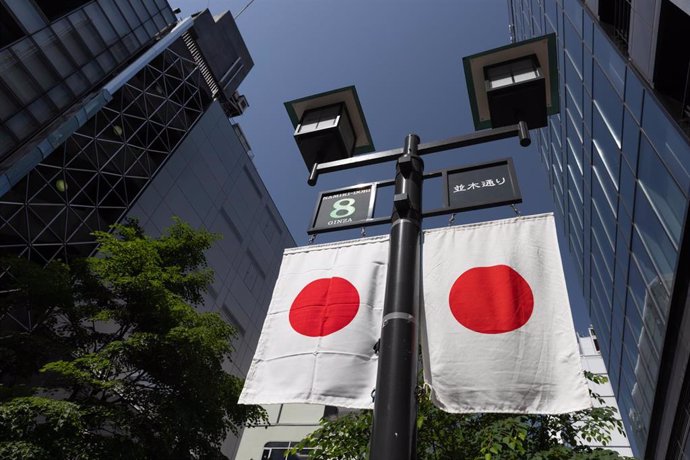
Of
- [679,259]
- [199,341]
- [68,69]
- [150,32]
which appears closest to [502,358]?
[199,341]

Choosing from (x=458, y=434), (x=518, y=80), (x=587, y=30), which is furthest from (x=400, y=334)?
(x=587, y=30)

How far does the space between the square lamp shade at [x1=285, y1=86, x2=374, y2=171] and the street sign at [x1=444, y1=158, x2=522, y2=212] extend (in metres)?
1.50

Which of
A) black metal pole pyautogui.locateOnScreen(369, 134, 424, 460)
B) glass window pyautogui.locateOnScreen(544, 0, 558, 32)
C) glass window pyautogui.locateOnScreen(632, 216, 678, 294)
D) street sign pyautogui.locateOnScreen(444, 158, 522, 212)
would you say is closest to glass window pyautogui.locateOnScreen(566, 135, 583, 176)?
glass window pyautogui.locateOnScreen(544, 0, 558, 32)

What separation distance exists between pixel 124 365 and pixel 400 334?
946 cm

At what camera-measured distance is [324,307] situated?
12.7ft

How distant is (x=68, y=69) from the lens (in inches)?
886

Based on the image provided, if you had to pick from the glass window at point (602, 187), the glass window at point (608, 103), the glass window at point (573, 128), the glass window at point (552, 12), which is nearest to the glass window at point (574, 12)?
the glass window at point (552, 12)

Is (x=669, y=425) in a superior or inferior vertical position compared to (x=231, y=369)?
inferior

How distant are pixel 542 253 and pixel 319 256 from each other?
211cm

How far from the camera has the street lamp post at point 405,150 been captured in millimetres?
2430

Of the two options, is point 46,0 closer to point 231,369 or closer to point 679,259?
point 231,369

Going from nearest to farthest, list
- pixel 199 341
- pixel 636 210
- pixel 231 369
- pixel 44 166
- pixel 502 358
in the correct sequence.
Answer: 1. pixel 502 358
2. pixel 199 341
3. pixel 636 210
4. pixel 44 166
5. pixel 231 369

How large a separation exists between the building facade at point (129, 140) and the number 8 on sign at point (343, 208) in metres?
13.9

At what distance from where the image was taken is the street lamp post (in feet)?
7.97
